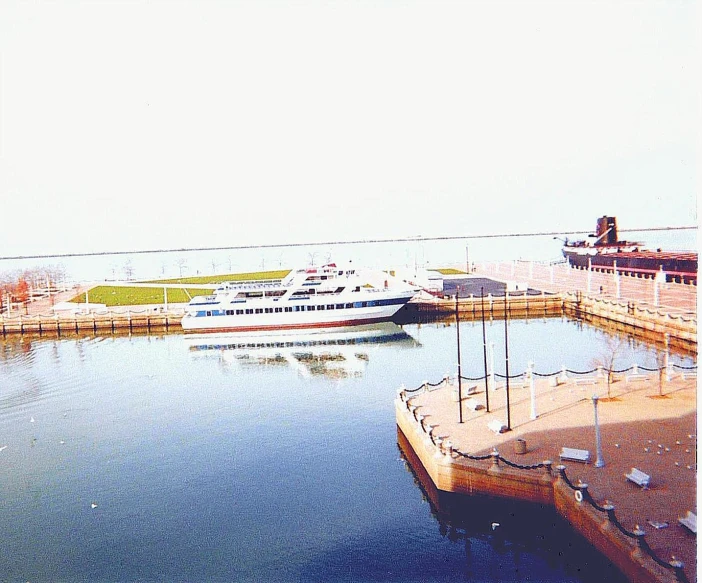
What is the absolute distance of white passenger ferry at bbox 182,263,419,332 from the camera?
49031mm

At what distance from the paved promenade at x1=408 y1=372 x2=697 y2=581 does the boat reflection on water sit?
13242 mm

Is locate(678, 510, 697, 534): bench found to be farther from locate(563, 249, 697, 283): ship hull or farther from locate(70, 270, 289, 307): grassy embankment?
locate(70, 270, 289, 307): grassy embankment

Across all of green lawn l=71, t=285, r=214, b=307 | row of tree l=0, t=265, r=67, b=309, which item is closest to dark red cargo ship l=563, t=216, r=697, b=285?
green lawn l=71, t=285, r=214, b=307

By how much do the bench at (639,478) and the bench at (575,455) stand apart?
1.19 metres

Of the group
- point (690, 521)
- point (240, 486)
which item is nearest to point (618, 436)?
point (690, 521)

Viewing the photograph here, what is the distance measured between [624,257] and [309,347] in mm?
43167

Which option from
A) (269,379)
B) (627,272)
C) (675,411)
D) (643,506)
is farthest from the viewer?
(627,272)

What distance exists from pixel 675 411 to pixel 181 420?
702 inches

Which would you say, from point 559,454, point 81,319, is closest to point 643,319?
Result: point 559,454

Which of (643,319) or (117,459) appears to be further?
(643,319)

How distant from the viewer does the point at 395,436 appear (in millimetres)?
21188

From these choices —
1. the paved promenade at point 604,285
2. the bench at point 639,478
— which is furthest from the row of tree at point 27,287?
the bench at point 639,478

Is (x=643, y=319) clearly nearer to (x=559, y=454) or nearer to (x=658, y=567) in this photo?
(x=559, y=454)

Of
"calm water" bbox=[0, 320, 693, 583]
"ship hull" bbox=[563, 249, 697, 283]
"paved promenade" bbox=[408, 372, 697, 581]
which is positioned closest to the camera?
"paved promenade" bbox=[408, 372, 697, 581]
